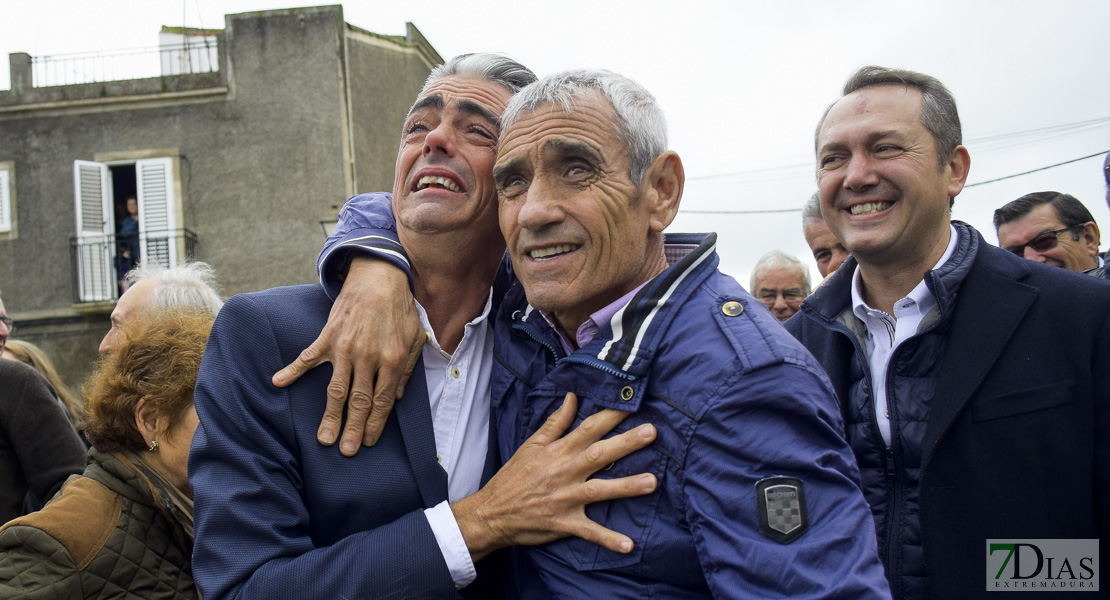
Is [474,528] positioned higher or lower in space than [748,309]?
lower

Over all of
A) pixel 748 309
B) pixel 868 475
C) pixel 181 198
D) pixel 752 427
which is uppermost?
pixel 181 198

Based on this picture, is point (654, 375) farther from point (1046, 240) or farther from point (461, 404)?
point (1046, 240)

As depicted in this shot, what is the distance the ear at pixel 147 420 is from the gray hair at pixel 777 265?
442 centimetres

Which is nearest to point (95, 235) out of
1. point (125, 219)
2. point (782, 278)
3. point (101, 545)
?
point (125, 219)

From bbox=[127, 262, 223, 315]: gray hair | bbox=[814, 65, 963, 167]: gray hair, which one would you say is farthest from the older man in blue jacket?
bbox=[127, 262, 223, 315]: gray hair

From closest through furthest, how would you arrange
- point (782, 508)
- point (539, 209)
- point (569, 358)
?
point (782, 508), point (569, 358), point (539, 209)

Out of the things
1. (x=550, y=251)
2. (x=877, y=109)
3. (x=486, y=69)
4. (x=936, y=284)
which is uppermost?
(x=486, y=69)

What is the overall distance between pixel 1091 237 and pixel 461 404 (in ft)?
13.4

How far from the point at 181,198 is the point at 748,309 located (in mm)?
14190

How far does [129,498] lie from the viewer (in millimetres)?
2480

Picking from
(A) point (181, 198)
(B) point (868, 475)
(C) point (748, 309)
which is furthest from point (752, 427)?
(A) point (181, 198)

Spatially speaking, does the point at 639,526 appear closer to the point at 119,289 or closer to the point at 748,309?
the point at 748,309

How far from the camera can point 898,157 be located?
2629 millimetres

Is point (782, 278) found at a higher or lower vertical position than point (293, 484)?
higher
